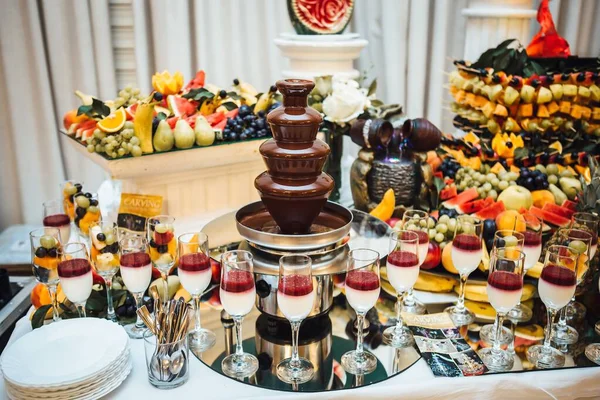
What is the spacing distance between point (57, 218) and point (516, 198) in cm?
153

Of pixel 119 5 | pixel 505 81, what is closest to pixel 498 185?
pixel 505 81

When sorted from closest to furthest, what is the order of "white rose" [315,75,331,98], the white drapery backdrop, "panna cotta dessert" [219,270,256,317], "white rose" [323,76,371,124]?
"panna cotta dessert" [219,270,256,317]
"white rose" [323,76,371,124]
"white rose" [315,75,331,98]
the white drapery backdrop

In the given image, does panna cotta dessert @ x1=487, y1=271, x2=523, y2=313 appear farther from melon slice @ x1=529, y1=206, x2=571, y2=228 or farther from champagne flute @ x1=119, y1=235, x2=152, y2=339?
champagne flute @ x1=119, y1=235, x2=152, y2=339

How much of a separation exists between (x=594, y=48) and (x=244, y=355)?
3.18 m

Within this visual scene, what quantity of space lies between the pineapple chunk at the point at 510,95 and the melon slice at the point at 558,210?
0.50m

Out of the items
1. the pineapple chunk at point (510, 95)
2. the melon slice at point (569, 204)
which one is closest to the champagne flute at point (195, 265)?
the melon slice at point (569, 204)

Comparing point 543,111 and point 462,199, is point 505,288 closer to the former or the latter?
point 462,199

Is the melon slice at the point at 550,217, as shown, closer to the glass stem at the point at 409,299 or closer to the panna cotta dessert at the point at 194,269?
the glass stem at the point at 409,299

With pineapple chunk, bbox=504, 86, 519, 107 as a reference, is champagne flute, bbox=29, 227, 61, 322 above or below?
below

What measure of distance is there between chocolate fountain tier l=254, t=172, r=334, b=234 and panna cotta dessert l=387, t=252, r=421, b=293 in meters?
0.24

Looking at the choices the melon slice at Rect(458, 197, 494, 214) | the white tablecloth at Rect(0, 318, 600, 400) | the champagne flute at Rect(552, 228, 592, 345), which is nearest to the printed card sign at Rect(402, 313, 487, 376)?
the white tablecloth at Rect(0, 318, 600, 400)

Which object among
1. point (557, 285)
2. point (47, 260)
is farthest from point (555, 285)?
point (47, 260)

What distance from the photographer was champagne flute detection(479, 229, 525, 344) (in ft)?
4.77

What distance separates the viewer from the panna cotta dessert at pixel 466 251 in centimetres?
153
